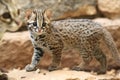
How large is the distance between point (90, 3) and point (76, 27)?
4.26ft

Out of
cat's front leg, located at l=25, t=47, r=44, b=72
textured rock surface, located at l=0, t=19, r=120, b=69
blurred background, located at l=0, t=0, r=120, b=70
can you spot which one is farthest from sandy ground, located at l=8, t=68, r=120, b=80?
textured rock surface, located at l=0, t=19, r=120, b=69

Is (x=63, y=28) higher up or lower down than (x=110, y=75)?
higher up

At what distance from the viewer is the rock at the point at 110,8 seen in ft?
17.2

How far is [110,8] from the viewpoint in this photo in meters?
5.28

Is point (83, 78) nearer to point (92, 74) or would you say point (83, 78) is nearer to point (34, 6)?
point (92, 74)

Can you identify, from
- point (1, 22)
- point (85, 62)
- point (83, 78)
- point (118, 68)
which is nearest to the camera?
point (1, 22)

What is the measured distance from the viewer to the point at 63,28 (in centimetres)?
409

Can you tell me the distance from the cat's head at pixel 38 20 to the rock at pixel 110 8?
156cm

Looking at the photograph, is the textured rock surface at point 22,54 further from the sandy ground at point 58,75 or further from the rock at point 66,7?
the sandy ground at point 58,75

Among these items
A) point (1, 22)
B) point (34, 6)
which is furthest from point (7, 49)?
point (1, 22)

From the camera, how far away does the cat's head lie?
3.73 m

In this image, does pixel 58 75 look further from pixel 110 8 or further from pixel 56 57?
pixel 110 8

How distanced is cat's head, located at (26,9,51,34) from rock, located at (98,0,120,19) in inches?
61.4

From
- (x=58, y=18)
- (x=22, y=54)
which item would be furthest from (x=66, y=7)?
(x=22, y=54)
